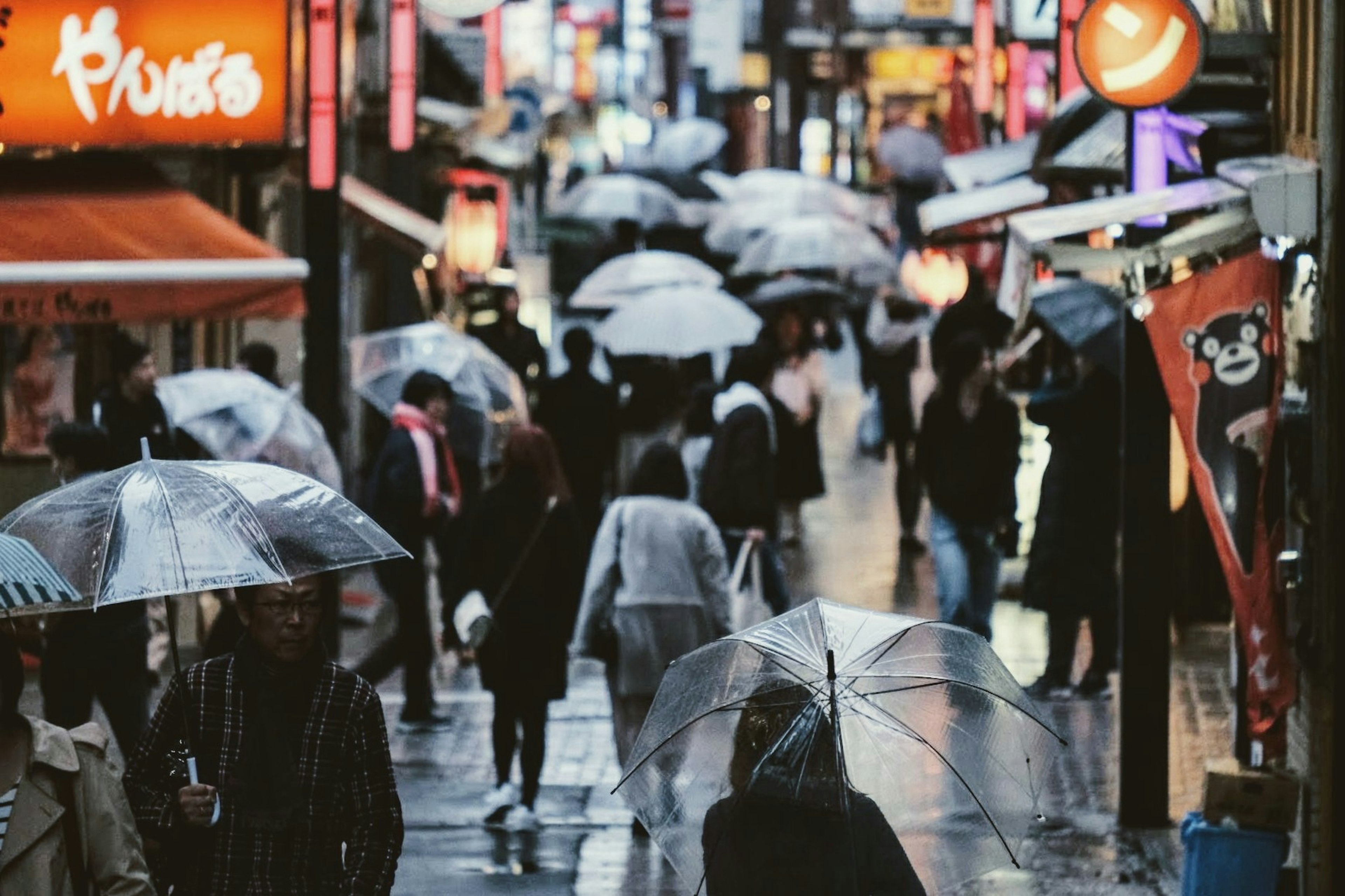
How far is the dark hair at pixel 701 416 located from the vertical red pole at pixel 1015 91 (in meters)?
12.7

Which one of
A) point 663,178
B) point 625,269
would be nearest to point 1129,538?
point 625,269

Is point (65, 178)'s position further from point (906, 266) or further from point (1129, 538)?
point (906, 266)

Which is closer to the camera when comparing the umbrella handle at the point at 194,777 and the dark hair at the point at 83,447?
the umbrella handle at the point at 194,777

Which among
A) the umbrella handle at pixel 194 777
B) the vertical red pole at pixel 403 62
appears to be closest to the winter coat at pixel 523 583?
the umbrella handle at pixel 194 777

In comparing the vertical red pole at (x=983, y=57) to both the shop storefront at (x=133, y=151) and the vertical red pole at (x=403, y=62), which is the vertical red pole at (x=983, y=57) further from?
the shop storefront at (x=133, y=151)

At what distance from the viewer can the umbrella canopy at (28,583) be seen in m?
5.27

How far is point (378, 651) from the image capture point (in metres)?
13.7

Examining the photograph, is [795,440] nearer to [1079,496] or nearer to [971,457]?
[971,457]

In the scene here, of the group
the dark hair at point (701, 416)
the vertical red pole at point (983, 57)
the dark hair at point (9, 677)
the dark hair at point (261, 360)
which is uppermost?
the vertical red pole at point (983, 57)

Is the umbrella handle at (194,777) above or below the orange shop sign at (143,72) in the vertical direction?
below

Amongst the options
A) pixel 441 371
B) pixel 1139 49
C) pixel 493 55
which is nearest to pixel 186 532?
pixel 1139 49

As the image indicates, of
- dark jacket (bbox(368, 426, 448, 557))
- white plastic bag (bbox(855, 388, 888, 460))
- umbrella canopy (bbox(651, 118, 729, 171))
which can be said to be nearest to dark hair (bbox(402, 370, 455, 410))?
dark jacket (bbox(368, 426, 448, 557))

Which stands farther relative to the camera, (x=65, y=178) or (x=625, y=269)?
(x=625, y=269)

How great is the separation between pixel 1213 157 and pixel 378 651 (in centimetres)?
572
